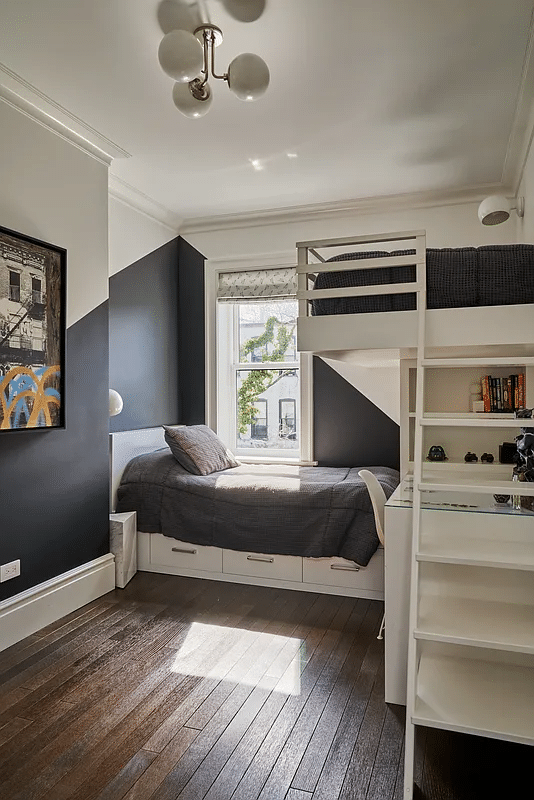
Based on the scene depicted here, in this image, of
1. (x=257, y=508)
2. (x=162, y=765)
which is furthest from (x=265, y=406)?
(x=162, y=765)

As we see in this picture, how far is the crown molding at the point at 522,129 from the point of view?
2592mm

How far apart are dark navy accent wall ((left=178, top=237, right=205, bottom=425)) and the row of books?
236 cm

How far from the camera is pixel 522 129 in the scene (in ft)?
10.4

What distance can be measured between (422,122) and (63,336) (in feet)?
7.50

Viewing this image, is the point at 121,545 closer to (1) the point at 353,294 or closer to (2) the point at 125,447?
(2) the point at 125,447

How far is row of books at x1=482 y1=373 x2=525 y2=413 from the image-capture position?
3684 millimetres

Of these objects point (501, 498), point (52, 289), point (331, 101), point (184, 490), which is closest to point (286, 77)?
point (331, 101)

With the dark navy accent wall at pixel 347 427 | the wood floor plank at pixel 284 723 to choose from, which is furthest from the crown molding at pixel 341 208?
the wood floor plank at pixel 284 723

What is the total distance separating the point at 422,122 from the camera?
3.13 meters

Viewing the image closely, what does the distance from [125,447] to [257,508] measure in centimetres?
108

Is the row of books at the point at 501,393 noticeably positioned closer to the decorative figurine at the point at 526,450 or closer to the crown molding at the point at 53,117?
the decorative figurine at the point at 526,450

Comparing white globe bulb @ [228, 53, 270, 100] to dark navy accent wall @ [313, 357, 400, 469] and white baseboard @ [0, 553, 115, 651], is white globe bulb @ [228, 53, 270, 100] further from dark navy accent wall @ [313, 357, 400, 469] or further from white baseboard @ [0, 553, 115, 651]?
dark navy accent wall @ [313, 357, 400, 469]

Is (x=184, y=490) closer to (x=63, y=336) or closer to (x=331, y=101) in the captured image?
(x=63, y=336)

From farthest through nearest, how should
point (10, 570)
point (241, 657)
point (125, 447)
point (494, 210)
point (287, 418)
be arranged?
1. point (287, 418)
2. point (125, 447)
3. point (494, 210)
4. point (10, 570)
5. point (241, 657)
